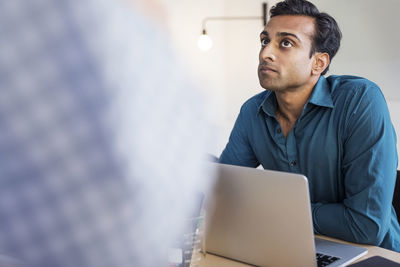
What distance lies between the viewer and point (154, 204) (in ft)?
0.56

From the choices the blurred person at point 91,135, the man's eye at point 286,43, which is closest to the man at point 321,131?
the man's eye at point 286,43

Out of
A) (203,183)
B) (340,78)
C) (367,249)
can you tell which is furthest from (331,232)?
(203,183)

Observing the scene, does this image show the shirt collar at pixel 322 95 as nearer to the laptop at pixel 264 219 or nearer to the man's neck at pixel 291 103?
the man's neck at pixel 291 103

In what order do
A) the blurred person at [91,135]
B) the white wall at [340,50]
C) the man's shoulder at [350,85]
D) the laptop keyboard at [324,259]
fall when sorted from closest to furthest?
the blurred person at [91,135], the laptop keyboard at [324,259], the man's shoulder at [350,85], the white wall at [340,50]

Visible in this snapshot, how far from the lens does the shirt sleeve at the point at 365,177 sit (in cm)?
140

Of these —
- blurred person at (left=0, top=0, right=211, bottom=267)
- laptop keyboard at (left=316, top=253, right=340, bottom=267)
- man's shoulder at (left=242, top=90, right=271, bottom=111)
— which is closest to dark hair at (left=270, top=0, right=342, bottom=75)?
man's shoulder at (left=242, top=90, right=271, bottom=111)

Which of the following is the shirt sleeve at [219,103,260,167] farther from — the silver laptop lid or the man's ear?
the silver laptop lid

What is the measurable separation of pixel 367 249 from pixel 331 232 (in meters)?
0.13

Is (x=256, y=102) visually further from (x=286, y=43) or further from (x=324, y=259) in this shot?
(x=324, y=259)

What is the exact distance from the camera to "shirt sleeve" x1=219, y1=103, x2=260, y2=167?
1.97 metres

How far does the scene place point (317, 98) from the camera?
1738 millimetres

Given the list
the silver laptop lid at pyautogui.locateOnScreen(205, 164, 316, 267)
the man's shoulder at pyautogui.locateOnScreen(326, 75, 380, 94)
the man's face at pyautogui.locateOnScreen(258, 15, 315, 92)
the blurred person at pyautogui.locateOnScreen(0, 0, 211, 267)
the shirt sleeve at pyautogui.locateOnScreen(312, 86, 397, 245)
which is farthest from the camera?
the man's face at pyautogui.locateOnScreen(258, 15, 315, 92)

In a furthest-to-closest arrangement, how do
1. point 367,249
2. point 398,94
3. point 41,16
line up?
point 398,94, point 367,249, point 41,16

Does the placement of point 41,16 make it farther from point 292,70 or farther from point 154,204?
point 292,70
